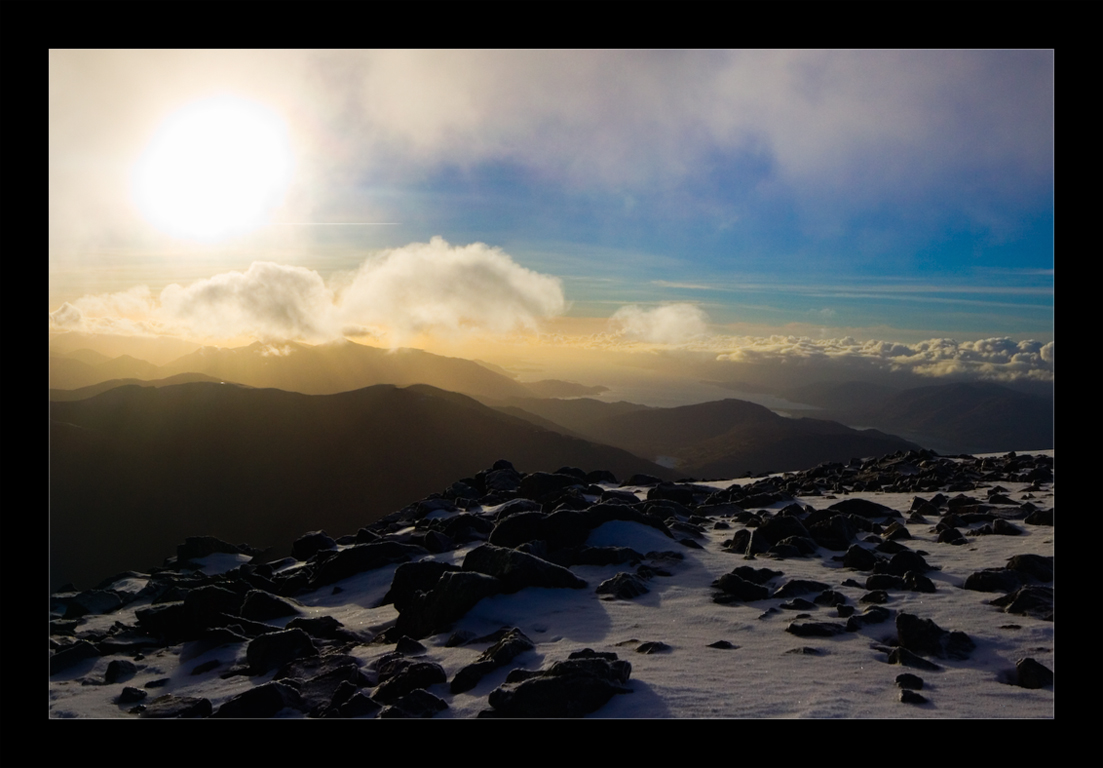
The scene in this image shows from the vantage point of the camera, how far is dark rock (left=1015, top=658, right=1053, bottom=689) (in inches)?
260

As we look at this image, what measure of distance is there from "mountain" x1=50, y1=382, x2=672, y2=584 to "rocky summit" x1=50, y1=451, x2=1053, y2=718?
39.5m

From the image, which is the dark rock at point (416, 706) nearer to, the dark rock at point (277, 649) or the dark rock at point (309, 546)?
the dark rock at point (277, 649)

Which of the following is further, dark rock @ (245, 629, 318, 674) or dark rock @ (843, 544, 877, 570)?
dark rock @ (843, 544, 877, 570)

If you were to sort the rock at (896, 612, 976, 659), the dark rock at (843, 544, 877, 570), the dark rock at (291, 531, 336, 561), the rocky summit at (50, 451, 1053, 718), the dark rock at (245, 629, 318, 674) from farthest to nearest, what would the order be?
the dark rock at (291, 531, 336, 561)
the dark rock at (843, 544, 877, 570)
the dark rock at (245, 629, 318, 674)
the rock at (896, 612, 976, 659)
the rocky summit at (50, 451, 1053, 718)

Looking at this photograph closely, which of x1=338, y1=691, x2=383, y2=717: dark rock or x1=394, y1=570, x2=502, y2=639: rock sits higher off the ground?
x1=394, y1=570, x2=502, y2=639: rock

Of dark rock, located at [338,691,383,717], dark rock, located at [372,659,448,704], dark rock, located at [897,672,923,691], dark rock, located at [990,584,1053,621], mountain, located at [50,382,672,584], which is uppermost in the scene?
dark rock, located at [990,584,1053,621]

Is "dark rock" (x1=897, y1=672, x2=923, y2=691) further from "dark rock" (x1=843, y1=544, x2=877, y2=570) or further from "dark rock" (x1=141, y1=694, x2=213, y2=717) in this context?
"dark rock" (x1=141, y1=694, x2=213, y2=717)

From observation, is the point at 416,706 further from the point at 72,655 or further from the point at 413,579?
the point at 72,655

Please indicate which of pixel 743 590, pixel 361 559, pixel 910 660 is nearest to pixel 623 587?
pixel 743 590

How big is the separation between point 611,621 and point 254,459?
58.4m

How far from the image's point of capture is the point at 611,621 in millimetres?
8734

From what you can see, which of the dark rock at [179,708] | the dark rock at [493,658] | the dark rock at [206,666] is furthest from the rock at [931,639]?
the dark rock at [206,666]

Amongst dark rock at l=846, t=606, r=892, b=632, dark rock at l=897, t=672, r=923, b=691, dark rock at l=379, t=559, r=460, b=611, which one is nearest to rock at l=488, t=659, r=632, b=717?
dark rock at l=897, t=672, r=923, b=691

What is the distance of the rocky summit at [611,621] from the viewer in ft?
21.6
